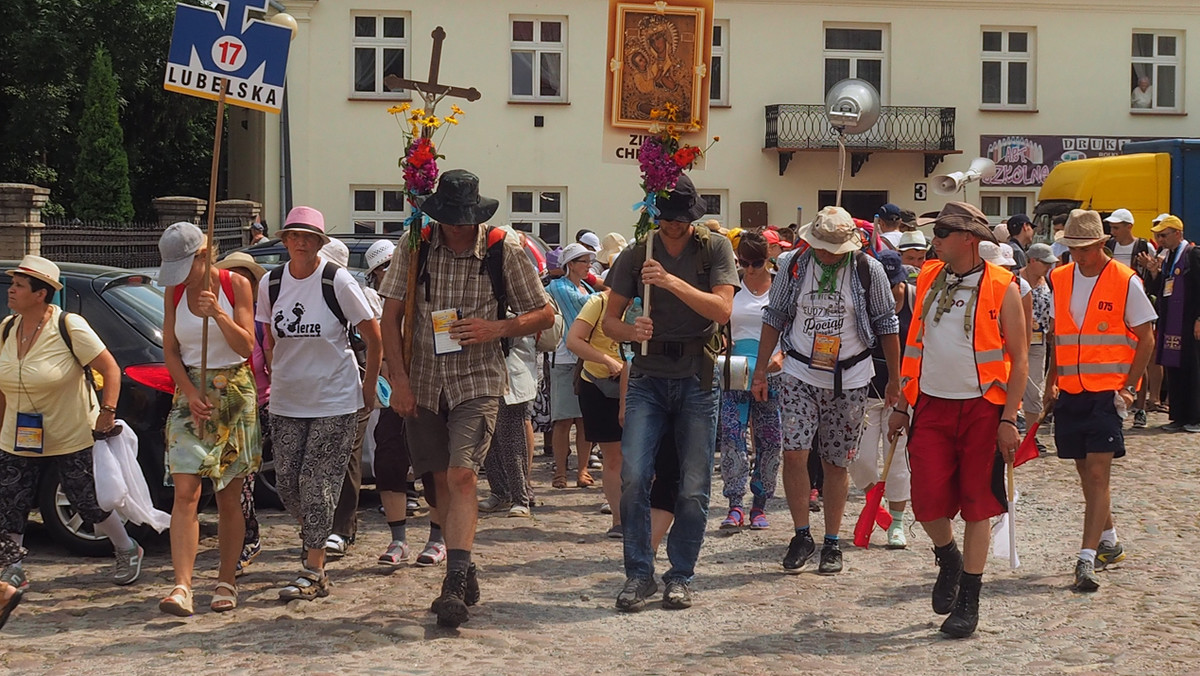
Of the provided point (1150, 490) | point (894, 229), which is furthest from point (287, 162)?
point (1150, 490)

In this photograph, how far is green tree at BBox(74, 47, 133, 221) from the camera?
104ft

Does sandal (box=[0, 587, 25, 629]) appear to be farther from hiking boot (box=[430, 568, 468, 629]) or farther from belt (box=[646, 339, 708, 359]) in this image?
belt (box=[646, 339, 708, 359])

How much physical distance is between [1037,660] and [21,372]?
489 cm

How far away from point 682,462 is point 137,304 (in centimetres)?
337

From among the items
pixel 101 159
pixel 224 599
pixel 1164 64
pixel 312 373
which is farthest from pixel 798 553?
pixel 101 159

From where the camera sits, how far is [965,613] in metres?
6.61

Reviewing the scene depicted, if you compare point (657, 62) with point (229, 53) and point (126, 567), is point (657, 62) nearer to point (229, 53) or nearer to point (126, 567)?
point (229, 53)

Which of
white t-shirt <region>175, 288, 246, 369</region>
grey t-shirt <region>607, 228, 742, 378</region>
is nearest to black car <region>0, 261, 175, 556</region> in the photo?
→ white t-shirt <region>175, 288, 246, 369</region>

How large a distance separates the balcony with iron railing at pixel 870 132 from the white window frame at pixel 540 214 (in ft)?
13.9

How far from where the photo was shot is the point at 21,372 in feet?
23.9

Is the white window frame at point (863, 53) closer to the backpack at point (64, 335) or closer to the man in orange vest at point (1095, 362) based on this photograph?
the man in orange vest at point (1095, 362)

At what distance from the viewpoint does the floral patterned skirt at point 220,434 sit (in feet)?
22.9

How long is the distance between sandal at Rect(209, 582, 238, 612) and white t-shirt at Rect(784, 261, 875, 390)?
3.13m

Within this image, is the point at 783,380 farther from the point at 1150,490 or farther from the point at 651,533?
the point at 1150,490
